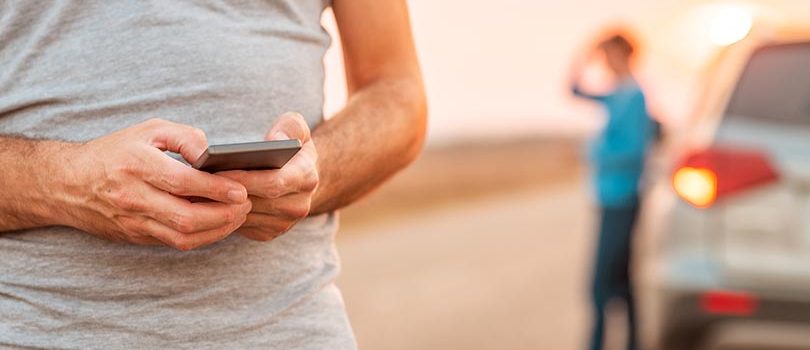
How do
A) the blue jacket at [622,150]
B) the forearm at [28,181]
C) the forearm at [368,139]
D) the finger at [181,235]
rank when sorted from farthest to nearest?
1. the blue jacket at [622,150]
2. the forearm at [368,139]
3. the forearm at [28,181]
4. the finger at [181,235]

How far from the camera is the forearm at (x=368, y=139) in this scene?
1.93 meters

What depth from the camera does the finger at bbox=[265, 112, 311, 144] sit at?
1.69m

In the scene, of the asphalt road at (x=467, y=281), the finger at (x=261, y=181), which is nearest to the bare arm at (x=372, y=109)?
the finger at (x=261, y=181)

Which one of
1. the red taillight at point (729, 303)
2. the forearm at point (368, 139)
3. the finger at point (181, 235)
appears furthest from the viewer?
the red taillight at point (729, 303)

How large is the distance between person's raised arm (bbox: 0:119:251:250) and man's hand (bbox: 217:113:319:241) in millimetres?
31

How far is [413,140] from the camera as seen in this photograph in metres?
2.09

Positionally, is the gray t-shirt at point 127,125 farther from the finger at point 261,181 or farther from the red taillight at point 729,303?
the red taillight at point 729,303

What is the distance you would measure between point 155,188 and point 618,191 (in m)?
5.63

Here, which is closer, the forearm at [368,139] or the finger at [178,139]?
the finger at [178,139]

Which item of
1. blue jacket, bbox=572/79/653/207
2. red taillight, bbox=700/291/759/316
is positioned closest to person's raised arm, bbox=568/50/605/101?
blue jacket, bbox=572/79/653/207

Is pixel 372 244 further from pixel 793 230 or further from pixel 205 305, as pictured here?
pixel 205 305

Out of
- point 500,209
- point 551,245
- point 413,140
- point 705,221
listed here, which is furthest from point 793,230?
point 500,209

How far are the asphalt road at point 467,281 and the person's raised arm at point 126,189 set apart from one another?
246 inches

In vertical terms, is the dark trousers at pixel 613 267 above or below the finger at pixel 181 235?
below
